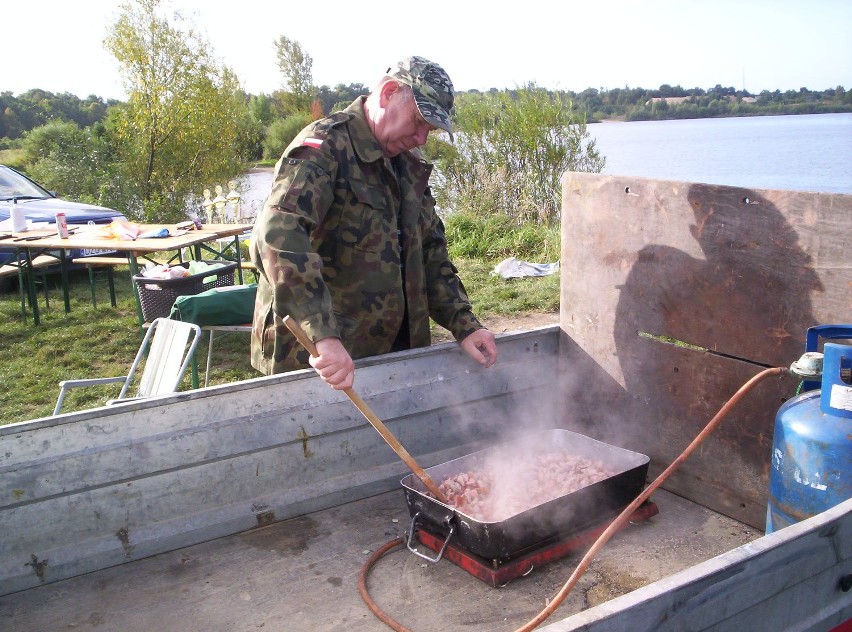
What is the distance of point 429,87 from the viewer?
2797mm

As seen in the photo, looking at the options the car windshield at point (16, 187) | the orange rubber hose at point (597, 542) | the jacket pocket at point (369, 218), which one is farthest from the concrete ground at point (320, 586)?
the car windshield at point (16, 187)

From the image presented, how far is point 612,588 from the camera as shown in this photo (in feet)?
7.92

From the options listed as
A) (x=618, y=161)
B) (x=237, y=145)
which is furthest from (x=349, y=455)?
(x=237, y=145)

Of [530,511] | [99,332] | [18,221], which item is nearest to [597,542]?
[530,511]

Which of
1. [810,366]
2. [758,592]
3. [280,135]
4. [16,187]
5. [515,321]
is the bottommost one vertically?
[515,321]

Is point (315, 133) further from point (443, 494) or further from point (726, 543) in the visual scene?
point (726, 543)

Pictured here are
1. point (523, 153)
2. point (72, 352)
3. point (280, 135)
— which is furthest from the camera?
point (280, 135)

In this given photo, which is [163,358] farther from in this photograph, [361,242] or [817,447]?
[817,447]

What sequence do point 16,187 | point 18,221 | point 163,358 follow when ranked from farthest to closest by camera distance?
point 16,187 < point 18,221 < point 163,358

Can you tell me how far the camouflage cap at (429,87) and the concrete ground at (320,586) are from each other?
1.56 metres

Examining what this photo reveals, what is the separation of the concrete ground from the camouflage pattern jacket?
0.77 meters

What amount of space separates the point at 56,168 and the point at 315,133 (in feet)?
49.8

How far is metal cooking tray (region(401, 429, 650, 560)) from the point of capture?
7.88 ft

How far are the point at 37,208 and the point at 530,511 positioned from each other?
9776mm
